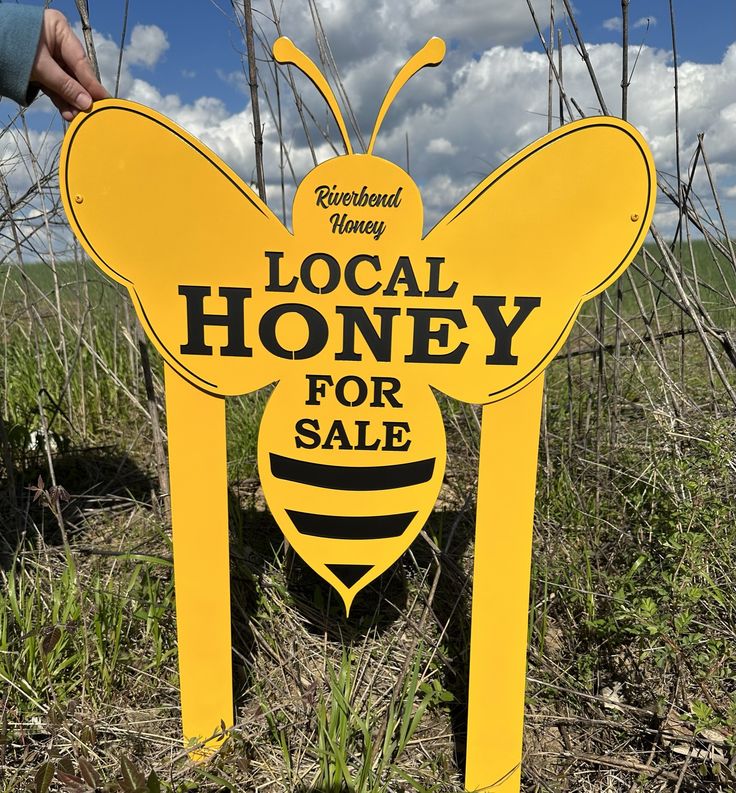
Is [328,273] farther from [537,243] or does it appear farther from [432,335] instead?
[537,243]

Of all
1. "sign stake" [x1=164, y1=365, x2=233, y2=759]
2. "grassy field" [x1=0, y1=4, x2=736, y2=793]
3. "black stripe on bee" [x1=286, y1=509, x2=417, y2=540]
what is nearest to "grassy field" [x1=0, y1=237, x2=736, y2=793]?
"grassy field" [x1=0, y1=4, x2=736, y2=793]

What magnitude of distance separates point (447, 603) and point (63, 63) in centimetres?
171

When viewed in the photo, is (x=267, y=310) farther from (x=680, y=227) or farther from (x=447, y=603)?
(x=680, y=227)

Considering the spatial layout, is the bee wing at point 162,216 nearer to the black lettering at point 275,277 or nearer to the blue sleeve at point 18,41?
the black lettering at point 275,277

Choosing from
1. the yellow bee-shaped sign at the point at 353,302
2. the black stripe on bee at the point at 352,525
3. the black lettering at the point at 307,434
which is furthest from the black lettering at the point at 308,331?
the black stripe on bee at the point at 352,525

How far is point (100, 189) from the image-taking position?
121 cm

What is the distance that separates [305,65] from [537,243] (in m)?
0.60

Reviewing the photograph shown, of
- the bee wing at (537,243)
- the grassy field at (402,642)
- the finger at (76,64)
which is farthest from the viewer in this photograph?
the grassy field at (402,642)

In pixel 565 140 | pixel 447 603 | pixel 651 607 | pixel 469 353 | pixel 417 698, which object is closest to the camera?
pixel 565 140

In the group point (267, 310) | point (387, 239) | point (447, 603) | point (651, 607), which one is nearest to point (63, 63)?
point (267, 310)

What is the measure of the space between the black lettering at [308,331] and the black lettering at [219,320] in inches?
1.8

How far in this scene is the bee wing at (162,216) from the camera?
1.18m

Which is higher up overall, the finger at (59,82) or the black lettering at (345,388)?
the finger at (59,82)

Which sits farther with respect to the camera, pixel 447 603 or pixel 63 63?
pixel 447 603
